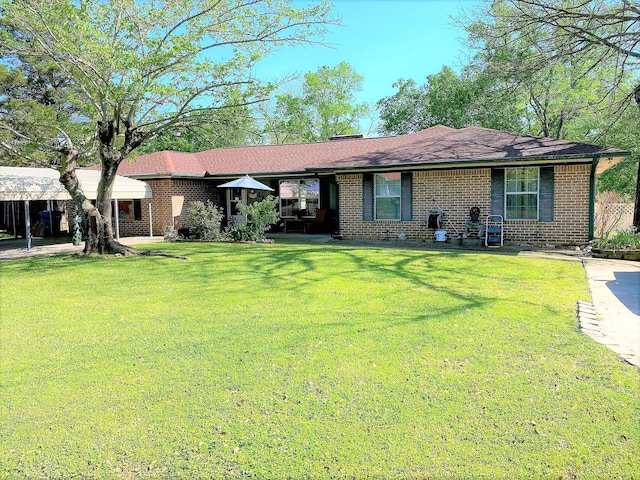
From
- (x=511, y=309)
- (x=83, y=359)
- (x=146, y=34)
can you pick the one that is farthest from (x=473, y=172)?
(x=83, y=359)

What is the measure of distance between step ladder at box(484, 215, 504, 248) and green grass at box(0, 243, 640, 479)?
594cm

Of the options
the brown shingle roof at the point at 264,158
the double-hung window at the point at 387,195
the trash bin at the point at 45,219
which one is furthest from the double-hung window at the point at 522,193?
the trash bin at the point at 45,219

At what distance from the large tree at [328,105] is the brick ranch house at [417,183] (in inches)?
902

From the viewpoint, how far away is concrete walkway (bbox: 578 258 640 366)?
17.8ft

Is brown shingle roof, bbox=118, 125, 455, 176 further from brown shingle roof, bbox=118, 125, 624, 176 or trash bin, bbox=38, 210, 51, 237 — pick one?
trash bin, bbox=38, 210, 51, 237

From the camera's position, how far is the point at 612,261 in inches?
460

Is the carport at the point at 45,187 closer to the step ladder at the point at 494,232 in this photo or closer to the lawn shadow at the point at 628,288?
the step ladder at the point at 494,232

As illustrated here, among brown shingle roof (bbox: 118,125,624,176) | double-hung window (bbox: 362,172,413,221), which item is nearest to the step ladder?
brown shingle roof (bbox: 118,125,624,176)

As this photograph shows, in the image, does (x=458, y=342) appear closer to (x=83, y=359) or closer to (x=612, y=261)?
(x=83, y=359)

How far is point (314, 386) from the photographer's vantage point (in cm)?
430

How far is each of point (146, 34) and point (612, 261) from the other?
1335cm

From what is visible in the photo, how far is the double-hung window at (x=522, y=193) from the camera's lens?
14.4 meters

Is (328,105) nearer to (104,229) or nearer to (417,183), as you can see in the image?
(417,183)

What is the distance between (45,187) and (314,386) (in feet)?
49.6
